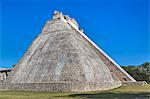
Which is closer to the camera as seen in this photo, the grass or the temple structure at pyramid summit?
the grass

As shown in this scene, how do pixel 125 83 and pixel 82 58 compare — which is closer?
pixel 82 58

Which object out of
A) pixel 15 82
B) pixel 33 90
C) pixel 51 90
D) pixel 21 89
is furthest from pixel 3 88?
pixel 51 90

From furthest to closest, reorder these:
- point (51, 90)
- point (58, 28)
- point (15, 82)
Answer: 1. point (58, 28)
2. point (15, 82)
3. point (51, 90)

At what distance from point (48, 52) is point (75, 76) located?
5914 mm

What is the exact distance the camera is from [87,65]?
2862cm

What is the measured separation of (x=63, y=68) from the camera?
28.0 m

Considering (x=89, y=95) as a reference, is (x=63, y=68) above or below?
above

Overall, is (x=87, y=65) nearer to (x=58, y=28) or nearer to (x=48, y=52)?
(x=48, y=52)

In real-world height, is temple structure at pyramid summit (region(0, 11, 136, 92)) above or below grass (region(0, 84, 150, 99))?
above

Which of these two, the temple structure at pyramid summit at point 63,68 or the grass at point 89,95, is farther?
the temple structure at pyramid summit at point 63,68

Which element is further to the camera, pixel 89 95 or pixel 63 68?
pixel 63 68

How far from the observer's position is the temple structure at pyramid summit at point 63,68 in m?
26.7

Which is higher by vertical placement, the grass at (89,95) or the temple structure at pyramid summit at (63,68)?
the temple structure at pyramid summit at (63,68)

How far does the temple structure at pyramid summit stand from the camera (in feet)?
87.7
